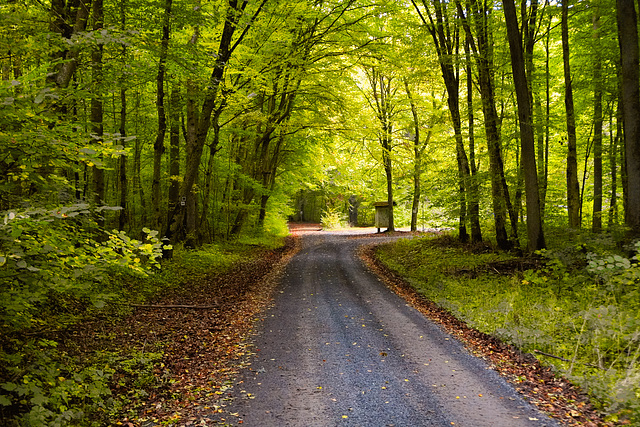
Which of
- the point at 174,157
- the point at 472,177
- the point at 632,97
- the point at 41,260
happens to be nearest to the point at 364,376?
the point at 41,260

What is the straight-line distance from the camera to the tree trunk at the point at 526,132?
11.0 meters

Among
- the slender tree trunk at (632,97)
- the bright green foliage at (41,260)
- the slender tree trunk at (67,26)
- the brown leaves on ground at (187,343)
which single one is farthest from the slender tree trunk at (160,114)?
the slender tree trunk at (632,97)

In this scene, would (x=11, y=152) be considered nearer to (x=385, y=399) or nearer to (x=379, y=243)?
(x=385, y=399)

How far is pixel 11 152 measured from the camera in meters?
3.46

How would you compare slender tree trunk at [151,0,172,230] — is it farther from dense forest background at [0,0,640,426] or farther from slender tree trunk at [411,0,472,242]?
slender tree trunk at [411,0,472,242]

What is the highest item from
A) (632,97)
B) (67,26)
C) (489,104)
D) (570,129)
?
(489,104)

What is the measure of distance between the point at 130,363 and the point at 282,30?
1150cm

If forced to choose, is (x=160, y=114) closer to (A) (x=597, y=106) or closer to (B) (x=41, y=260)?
(B) (x=41, y=260)

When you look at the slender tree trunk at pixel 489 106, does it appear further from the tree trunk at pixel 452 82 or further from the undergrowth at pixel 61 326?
the undergrowth at pixel 61 326

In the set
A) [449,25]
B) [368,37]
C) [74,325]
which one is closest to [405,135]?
[449,25]

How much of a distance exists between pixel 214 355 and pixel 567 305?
21.3ft

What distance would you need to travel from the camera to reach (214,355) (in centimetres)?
646

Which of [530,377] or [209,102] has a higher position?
[209,102]

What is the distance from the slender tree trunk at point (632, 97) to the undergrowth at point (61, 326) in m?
9.40
